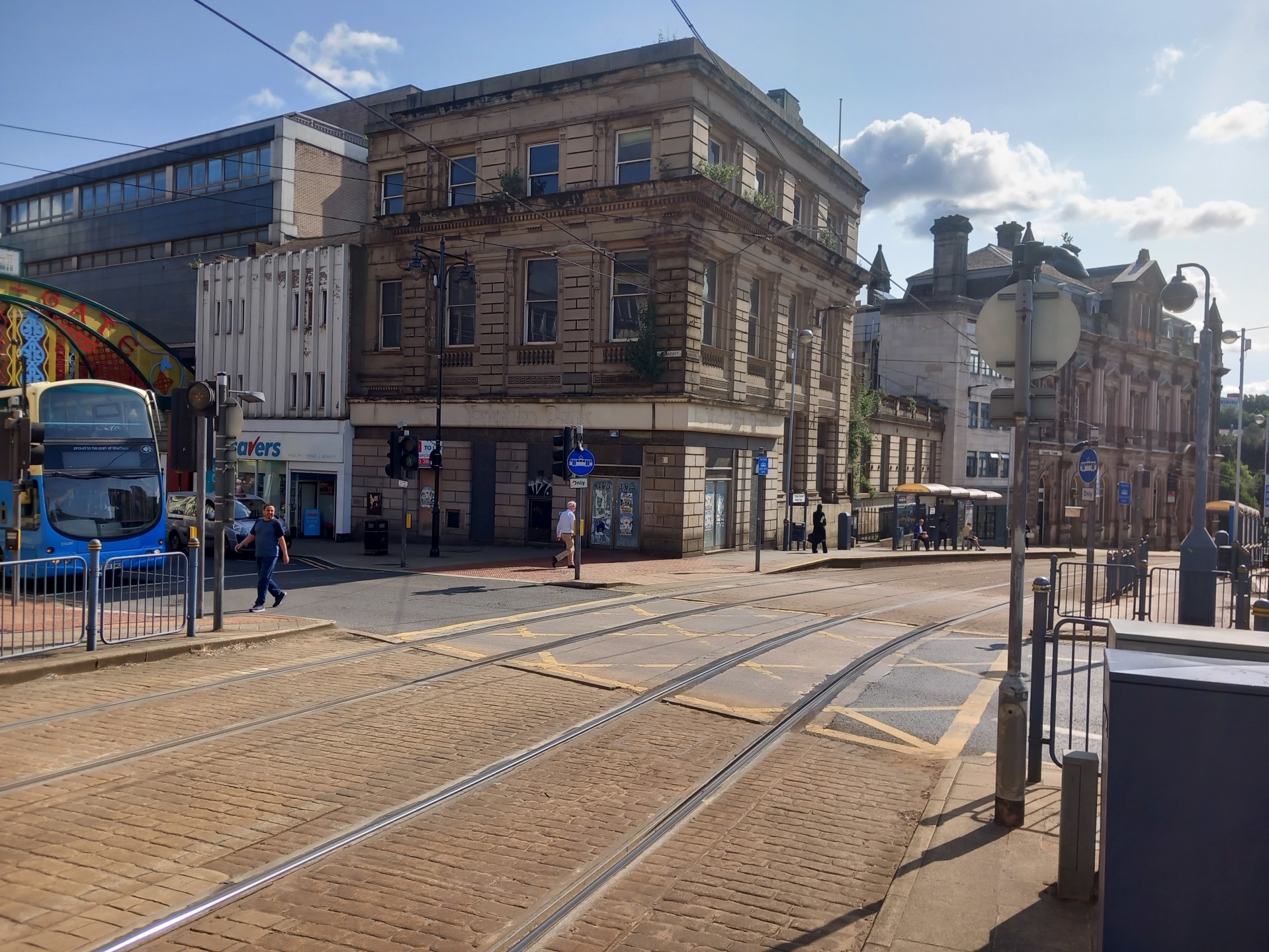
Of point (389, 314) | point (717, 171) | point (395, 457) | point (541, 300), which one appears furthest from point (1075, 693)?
point (389, 314)

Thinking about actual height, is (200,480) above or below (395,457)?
below

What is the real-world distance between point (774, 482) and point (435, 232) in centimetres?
1364

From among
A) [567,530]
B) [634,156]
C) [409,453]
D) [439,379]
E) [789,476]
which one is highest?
[634,156]

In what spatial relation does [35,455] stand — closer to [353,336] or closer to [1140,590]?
[1140,590]

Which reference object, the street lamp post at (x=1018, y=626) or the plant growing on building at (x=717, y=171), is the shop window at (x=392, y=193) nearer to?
the plant growing on building at (x=717, y=171)

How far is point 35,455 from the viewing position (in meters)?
11.2

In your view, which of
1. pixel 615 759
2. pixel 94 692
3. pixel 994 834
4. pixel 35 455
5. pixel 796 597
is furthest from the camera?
pixel 796 597

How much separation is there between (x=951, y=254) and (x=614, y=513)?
34.6m

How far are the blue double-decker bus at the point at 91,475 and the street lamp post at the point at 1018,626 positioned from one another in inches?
630

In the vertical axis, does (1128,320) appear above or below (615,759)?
above

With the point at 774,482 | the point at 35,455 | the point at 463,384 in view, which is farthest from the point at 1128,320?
the point at 35,455

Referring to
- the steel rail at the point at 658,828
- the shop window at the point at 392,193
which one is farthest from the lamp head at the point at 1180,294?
the shop window at the point at 392,193

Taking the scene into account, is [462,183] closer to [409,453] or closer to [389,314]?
[389,314]

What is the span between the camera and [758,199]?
3020 cm
